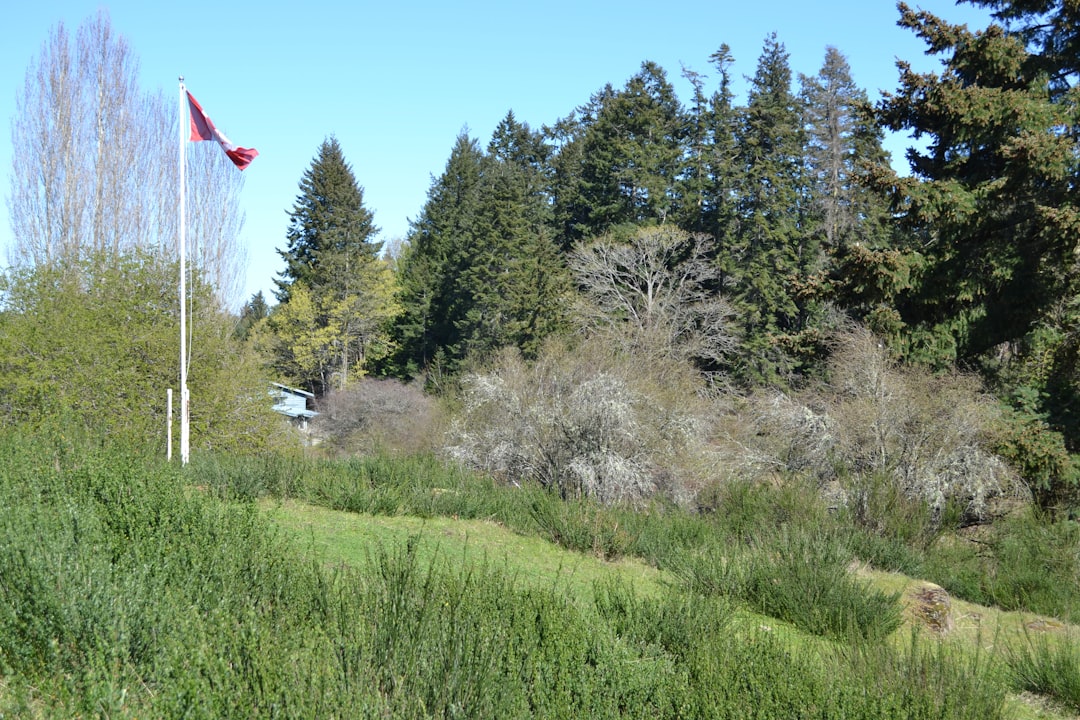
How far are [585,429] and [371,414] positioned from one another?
2187 cm

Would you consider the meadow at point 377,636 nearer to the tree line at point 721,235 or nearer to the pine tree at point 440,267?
the tree line at point 721,235

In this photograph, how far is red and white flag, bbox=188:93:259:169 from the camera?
1552 cm

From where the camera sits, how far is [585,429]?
2217 centimetres

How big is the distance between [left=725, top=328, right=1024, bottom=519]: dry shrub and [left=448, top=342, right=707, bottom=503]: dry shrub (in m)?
2.03

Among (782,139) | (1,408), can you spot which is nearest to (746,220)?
(782,139)

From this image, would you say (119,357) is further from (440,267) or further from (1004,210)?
(440,267)

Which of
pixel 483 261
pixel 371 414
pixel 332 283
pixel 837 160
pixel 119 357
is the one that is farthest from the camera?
pixel 332 283

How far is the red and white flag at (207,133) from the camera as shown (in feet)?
50.9

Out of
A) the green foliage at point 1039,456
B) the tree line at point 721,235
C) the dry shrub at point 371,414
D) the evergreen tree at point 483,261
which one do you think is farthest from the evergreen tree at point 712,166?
the green foliage at point 1039,456

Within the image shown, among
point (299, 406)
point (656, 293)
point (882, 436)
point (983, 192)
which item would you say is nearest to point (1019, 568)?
point (882, 436)

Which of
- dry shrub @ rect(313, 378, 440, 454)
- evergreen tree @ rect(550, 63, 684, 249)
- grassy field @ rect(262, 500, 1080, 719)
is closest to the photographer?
grassy field @ rect(262, 500, 1080, 719)

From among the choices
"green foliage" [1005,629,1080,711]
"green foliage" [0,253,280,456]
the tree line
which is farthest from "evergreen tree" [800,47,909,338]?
"green foliage" [1005,629,1080,711]

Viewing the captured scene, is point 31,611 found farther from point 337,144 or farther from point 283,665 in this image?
point 337,144

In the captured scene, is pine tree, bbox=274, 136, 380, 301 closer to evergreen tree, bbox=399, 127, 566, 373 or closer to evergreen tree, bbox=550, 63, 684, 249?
evergreen tree, bbox=399, 127, 566, 373
